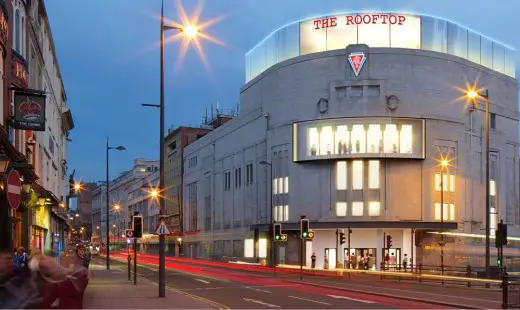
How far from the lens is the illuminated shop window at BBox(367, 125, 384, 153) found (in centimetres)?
6175

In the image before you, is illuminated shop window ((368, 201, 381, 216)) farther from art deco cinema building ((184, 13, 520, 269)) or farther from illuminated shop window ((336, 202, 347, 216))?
illuminated shop window ((336, 202, 347, 216))

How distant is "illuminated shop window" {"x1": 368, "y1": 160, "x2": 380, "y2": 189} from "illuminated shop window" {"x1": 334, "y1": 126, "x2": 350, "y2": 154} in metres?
2.52

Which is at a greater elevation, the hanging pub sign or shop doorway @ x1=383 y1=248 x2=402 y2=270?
the hanging pub sign

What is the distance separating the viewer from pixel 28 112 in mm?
25328

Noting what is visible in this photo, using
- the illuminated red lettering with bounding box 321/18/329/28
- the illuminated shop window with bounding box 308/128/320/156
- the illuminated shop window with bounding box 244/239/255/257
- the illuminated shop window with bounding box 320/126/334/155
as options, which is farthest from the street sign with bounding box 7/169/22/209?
the illuminated shop window with bounding box 244/239/255/257

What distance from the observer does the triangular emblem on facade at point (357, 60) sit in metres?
63.5

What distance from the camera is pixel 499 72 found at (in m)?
71.0

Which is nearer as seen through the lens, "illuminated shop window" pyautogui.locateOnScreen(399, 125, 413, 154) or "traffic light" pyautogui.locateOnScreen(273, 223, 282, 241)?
"traffic light" pyautogui.locateOnScreen(273, 223, 282, 241)

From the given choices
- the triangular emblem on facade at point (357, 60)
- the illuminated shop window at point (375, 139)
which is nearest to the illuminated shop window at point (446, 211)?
the illuminated shop window at point (375, 139)

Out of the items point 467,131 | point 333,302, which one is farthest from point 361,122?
point 333,302

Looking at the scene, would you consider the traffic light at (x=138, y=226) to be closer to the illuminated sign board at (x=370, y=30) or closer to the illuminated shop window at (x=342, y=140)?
the illuminated shop window at (x=342, y=140)

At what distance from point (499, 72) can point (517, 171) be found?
10814mm

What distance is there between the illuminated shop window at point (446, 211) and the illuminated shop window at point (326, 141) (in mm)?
11029

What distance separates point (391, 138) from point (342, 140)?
4.47 metres
